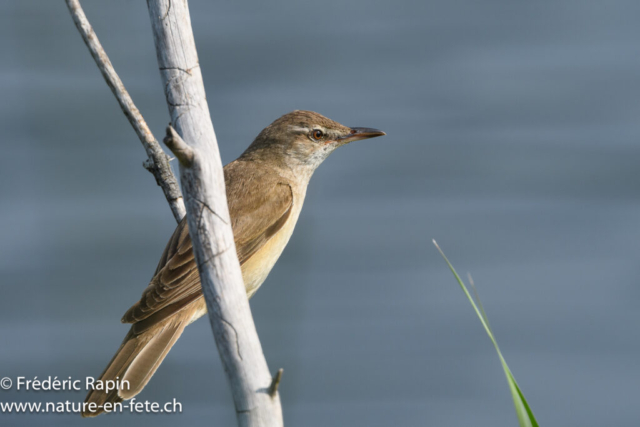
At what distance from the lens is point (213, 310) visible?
1.66 m

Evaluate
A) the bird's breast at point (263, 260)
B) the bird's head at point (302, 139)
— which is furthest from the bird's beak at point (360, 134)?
the bird's breast at point (263, 260)

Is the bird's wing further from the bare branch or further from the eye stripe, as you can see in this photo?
the eye stripe

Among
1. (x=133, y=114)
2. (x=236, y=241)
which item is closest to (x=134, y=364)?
(x=236, y=241)

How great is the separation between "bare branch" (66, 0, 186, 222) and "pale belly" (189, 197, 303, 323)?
524 millimetres

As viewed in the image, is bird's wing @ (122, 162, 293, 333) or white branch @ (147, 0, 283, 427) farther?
bird's wing @ (122, 162, 293, 333)

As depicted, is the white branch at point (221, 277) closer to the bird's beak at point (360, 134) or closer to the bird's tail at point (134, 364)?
the bird's tail at point (134, 364)

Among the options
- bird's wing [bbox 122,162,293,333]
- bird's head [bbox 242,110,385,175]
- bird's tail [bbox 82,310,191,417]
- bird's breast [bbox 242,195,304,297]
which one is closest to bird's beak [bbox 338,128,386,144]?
bird's head [bbox 242,110,385,175]

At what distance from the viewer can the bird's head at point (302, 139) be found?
13.2 ft

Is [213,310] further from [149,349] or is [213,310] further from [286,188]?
[286,188]

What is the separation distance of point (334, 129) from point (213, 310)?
2.53 metres

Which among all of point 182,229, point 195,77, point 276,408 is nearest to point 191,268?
point 182,229

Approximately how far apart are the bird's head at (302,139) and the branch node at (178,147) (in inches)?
93.9

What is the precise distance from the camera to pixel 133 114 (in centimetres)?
275

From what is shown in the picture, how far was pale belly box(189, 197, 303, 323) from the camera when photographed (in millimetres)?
3611
